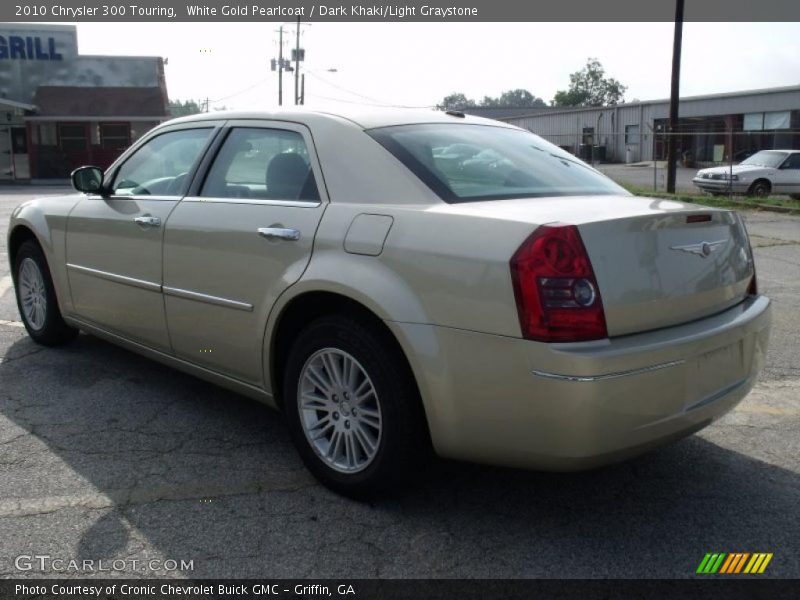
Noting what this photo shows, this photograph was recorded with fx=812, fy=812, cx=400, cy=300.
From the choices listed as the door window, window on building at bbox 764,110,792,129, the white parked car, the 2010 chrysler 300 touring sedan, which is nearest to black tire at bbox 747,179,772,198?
the white parked car

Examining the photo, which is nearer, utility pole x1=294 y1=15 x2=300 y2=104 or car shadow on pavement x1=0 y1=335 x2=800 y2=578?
car shadow on pavement x1=0 y1=335 x2=800 y2=578

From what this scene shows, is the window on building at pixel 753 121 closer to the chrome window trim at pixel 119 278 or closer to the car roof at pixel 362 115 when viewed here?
the car roof at pixel 362 115

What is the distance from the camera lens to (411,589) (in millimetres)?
2730

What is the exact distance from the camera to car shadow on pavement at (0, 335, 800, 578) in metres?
2.92

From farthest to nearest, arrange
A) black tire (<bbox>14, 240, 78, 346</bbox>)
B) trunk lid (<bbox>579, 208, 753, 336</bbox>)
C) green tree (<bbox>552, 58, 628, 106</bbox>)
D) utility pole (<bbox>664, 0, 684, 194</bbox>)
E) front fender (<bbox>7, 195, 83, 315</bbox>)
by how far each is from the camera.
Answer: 1. green tree (<bbox>552, 58, 628, 106</bbox>)
2. utility pole (<bbox>664, 0, 684, 194</bbox>)
3. black tire (<bbox>14, 240, 78, 346</bbox>)
4. front fender (<bbox>7, 195, 83, 315</bbox>)
5. trunk lid (<bbox>579, 208, 753, 336</bbox>)

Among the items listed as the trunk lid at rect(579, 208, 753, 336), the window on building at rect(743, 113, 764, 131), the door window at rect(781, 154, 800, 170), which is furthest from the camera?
the window on building at rect(743, 113, 764, 131)

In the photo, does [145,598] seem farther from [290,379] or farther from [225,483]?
[290,379]

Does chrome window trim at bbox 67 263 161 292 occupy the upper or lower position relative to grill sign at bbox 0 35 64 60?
→ lower

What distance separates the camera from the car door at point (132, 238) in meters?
4.28

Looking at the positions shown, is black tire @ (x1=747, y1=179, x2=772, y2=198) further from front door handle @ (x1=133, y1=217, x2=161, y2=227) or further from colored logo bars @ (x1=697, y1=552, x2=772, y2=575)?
colored logo bars @ (x1=697, y1=552, x2=772, y2=575)

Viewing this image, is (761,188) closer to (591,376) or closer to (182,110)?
(591,376)

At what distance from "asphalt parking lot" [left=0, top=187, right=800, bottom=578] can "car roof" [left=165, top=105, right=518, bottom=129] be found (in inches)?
62.6

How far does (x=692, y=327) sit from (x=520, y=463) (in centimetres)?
83

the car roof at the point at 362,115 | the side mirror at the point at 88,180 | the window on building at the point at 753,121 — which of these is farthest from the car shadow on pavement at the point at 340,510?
the window on building at the point at 753,121
